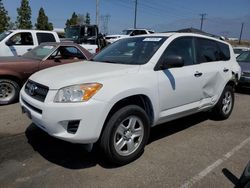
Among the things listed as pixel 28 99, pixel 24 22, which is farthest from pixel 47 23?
pixel 28 99

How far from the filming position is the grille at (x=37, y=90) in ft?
11.2

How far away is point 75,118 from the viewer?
3.09 m

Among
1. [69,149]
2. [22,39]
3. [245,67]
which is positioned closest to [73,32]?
[22,39]

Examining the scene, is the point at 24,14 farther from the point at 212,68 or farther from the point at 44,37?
the point at 212,68

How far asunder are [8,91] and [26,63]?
31.4 inches

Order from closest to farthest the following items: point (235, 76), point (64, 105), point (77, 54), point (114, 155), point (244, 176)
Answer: point (244, 176), point (64, 105), point (114, 155), point (235, 76), point (77, 54)

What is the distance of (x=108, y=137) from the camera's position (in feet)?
10.8

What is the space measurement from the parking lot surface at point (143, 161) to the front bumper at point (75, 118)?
1.75 feet

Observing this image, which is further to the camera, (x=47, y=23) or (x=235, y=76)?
(x=47, y=23)

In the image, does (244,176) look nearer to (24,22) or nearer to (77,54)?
(77,54)

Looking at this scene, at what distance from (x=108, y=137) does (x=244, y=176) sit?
5.06ft

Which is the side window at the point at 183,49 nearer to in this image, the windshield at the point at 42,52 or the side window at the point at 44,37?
the windshield at the point at 42,52

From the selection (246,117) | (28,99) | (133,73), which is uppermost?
(133,73)

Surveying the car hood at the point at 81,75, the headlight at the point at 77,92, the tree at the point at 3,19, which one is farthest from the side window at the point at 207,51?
the tree at the point at 3,19
